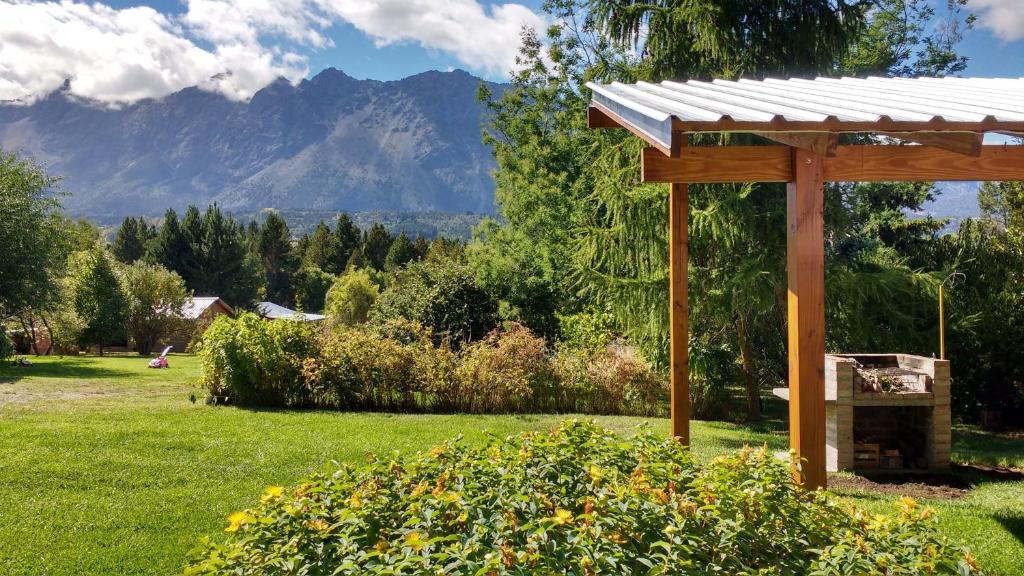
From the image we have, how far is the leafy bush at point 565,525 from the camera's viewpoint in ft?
6.82

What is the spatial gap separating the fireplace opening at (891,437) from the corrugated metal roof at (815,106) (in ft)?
10.5

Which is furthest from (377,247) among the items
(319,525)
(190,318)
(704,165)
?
(319,525)

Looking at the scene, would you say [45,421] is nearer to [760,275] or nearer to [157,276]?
[760,275]

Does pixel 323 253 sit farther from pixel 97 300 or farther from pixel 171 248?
pixel 97 300

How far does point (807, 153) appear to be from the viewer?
3.60 meters

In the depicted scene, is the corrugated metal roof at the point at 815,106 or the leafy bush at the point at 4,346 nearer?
the corrugated metal roof at the point at 815,106

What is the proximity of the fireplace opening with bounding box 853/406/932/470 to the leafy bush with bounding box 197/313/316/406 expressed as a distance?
290 inches

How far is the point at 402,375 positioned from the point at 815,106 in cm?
795

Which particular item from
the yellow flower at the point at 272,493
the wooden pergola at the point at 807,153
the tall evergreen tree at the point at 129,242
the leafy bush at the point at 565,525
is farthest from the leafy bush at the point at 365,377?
the tall evergreen tree at the point at 129,242

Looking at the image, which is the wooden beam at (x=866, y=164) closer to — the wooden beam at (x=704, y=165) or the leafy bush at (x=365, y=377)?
the wooden beam at (x=704, y=165)

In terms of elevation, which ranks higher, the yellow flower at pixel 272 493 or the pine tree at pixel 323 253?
the pine tree at pixel 323 253

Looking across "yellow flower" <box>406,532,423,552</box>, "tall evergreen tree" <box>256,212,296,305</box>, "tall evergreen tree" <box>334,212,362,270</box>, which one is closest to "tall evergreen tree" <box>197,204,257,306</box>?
"tall evergreen tree" <box>256,212,296,305</box>

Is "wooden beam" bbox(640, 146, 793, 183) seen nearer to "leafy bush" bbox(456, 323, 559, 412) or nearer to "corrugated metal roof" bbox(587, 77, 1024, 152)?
"corrugated metal roof" bbox(587, 77, 1024, 152)

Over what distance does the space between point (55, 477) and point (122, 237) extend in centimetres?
5724
